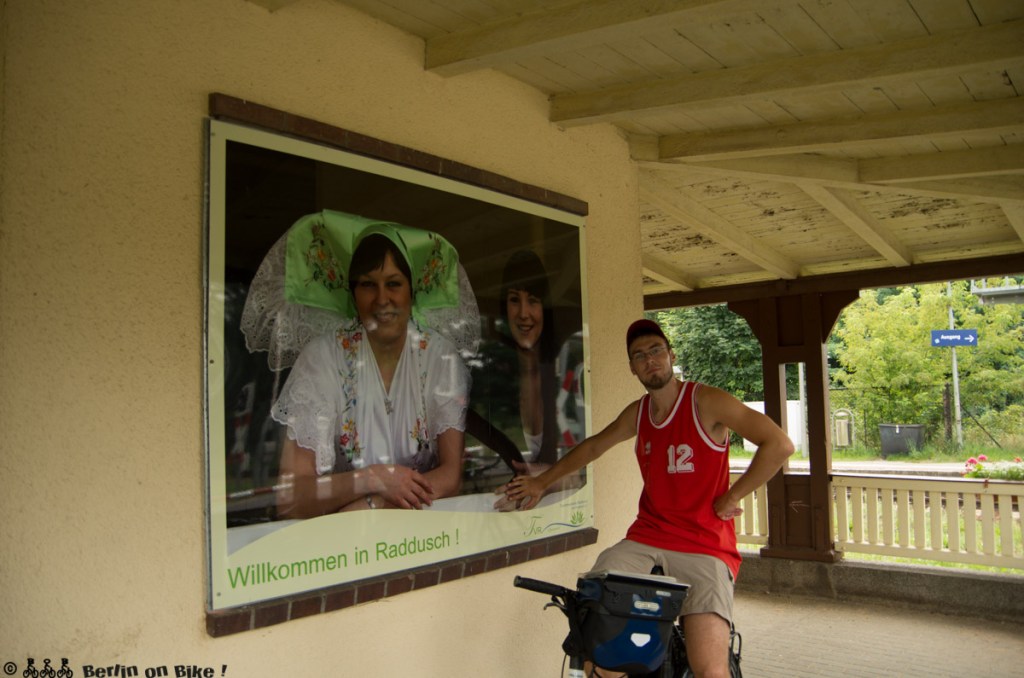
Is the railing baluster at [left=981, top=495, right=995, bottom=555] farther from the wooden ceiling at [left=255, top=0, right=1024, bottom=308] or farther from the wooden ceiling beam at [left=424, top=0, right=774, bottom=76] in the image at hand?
the wooden ceiling beam at [left=424, top=0, right=774, bottom=76]

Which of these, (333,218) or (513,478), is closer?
(333,218)

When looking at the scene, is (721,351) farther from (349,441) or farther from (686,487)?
(349,441)

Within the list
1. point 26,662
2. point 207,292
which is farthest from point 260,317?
point 26,662

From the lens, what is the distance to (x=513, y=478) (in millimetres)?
3938

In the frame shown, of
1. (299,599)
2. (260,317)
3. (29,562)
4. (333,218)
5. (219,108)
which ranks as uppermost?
(219,108)

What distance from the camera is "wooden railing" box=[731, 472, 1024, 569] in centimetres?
764

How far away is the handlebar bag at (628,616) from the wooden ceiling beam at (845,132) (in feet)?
9.43

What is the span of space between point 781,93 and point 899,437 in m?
27.0

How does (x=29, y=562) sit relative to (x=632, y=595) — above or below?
above

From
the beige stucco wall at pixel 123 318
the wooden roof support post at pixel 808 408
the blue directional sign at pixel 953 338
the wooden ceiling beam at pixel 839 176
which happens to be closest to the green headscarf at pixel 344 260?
the beige stucco wall at pixel 123 318

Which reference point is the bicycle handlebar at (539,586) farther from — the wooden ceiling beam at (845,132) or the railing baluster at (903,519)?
the railing baluster at (903,519)

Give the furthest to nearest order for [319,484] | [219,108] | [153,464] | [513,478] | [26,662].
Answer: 1. [513,478]
2. [319,484]
3. [219,108]
4. [153,464]
5. [26,662]

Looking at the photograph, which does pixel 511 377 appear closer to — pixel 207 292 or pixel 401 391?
pixel 401 391

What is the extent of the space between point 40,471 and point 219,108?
4.13 ft
